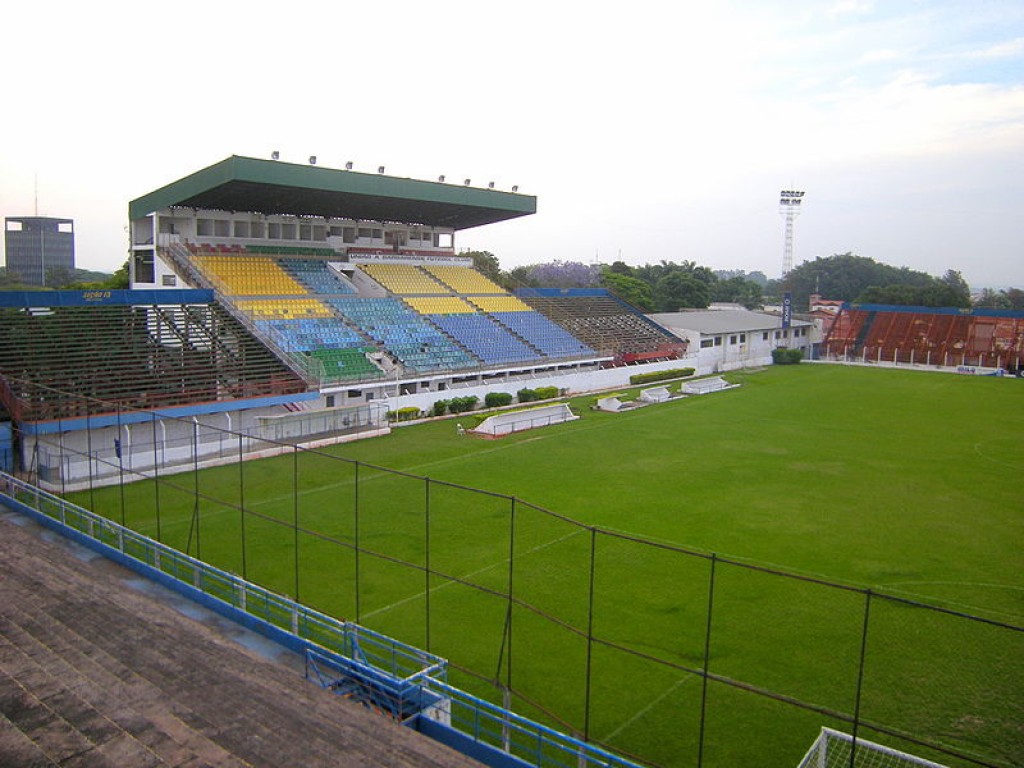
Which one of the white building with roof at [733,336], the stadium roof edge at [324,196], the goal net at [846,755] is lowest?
the goal net at [846,755]

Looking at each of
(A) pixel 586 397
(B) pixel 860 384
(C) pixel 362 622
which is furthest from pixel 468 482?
(B) pixel 860 384

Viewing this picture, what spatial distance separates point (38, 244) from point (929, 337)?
157781 mm

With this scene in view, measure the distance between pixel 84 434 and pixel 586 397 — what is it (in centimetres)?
2330

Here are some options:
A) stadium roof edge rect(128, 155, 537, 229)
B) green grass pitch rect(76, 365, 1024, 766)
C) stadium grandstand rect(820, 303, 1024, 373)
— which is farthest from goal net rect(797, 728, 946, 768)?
stadium grandstand rect(820, 303, 1024, 373)

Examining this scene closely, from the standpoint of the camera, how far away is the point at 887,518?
720 inches

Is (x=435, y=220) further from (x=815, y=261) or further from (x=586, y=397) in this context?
(x=815, y=261)

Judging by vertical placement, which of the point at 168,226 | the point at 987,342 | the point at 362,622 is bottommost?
the point at 362,622

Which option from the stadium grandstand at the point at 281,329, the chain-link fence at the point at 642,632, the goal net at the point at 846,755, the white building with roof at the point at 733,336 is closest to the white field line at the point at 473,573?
the chain-link fence at the point at 642,632

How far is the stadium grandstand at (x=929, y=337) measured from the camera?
2145 inches

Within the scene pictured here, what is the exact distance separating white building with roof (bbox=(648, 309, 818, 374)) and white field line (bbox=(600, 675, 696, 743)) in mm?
40300

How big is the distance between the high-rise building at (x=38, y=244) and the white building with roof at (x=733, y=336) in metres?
130

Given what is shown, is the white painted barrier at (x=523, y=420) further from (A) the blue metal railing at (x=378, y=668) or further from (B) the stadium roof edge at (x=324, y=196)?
(A) the blue metal railing at (x=378, y=668)

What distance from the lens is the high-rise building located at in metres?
146

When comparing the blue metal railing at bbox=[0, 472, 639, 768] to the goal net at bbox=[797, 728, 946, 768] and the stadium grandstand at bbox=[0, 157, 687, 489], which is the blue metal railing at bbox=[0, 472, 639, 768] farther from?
the stadium grandstand at bbox=[0, 157, 687, 489]
